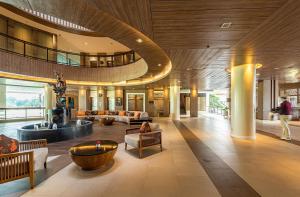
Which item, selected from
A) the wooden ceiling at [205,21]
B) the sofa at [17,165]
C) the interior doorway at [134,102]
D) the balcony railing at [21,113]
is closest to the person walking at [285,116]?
the wooden ceiling at [205,21]

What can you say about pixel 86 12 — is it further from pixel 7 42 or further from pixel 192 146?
pixel 7 42

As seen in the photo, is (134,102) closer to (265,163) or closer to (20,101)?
(20,101)

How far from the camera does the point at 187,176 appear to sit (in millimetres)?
3234

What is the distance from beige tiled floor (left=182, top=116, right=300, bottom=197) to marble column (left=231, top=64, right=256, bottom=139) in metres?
0.61

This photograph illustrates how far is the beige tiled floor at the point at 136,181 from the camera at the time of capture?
2658 millimetres

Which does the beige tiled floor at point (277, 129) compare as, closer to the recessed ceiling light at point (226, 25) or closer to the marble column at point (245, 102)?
the marble column at point (245, 102)

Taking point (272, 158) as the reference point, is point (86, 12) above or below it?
above

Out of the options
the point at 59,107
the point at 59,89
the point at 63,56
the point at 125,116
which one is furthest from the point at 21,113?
the point at 125,116

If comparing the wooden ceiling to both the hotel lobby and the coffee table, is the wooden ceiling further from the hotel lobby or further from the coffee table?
the coffee table

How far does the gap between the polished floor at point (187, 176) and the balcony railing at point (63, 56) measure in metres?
8.51

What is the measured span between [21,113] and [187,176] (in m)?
15.6

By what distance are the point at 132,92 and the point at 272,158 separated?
14.5 meters

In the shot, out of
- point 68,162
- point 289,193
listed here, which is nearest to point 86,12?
point 68,162

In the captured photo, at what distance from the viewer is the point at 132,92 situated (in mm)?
17594
